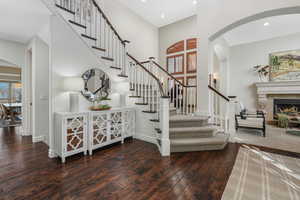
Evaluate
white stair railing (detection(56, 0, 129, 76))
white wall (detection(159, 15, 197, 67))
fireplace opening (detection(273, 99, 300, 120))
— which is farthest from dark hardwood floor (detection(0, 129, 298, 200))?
white wall (detection(159, 15, 197, 67))

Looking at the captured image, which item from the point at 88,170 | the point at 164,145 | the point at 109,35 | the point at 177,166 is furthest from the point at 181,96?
the point at 88,170

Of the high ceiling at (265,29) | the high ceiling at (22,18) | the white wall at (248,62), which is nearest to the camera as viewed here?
the high ceiling at (22,18)

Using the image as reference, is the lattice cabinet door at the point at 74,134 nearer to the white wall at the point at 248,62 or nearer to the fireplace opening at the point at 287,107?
the white wall at the point at 248,62

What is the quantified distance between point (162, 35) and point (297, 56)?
5.72m

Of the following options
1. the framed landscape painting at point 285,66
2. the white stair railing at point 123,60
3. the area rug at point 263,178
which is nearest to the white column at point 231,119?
the area rug at point 263,178

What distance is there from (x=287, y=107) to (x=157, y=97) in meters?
6.12

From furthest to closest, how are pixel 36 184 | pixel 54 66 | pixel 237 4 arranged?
pixel 237 4, pixel 54 66, pixel 36 184

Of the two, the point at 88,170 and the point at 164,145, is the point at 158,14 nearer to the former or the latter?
the point at 164,145

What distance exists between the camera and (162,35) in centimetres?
663

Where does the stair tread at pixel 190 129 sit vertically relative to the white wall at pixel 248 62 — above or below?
below

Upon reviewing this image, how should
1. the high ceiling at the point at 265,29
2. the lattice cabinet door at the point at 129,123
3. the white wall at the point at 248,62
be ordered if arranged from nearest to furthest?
the lattice cabinet door at the point at 129,123 < the high ceiling at the point at 265,29 < the white wall at the point at 248,62

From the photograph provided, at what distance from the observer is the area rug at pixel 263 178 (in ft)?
5.32

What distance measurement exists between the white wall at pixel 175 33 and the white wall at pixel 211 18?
2143 millimetres

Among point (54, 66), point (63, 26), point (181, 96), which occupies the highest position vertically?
point (63, 26)
